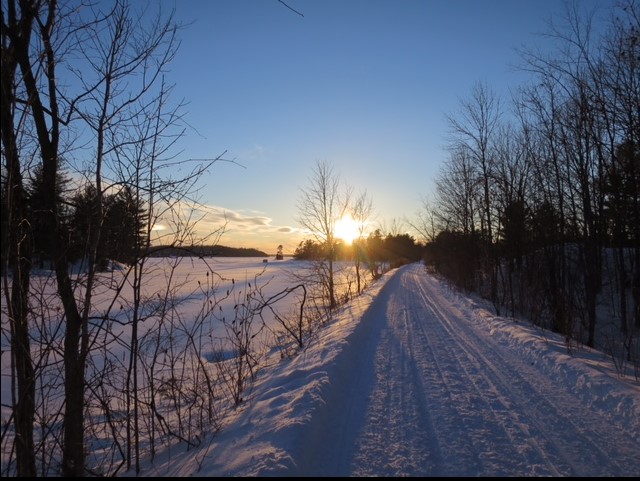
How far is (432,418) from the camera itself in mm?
4566

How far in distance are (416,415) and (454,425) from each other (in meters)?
0.47

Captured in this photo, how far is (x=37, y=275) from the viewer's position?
375 centimetres

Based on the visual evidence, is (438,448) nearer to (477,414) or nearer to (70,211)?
(477,414)

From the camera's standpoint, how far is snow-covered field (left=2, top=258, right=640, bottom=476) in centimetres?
362

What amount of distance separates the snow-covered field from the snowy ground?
0.02m

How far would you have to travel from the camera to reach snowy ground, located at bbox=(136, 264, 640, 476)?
3.61 m

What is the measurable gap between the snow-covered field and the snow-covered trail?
0.05 ft

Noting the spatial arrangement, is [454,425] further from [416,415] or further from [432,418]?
[416,415]

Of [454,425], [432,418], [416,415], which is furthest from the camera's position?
[416,415]

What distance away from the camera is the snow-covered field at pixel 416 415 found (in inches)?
143

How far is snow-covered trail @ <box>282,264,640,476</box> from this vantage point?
3568mm

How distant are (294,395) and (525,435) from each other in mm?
2808

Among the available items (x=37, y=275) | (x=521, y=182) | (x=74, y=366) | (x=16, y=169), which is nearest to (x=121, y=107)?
(x=16, y=169)

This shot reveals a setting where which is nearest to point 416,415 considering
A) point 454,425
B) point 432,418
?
point 432,418
